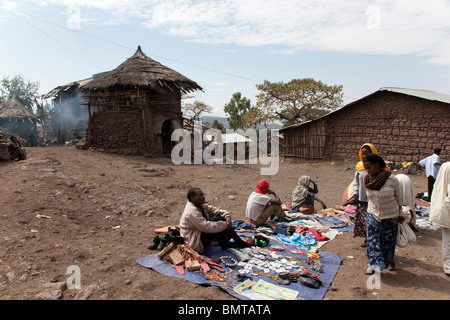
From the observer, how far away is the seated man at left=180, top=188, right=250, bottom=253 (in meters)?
4.23

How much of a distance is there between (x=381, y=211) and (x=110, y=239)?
13.7 feet

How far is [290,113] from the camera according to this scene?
26.3 meters

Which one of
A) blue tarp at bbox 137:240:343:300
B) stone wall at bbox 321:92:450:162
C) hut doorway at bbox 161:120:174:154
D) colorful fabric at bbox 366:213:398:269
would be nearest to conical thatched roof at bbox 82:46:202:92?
hut doorway at bbox 161:120:174:154

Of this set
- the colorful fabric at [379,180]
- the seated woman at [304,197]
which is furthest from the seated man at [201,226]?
the seated woman at [304,197]

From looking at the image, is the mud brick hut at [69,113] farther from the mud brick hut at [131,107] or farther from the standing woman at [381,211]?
the standing woman at [381,211]

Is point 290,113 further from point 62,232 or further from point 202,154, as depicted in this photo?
point 62,232

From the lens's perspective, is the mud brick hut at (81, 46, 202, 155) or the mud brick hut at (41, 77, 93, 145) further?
the mud brick hut at (41, 77, 93, 145)

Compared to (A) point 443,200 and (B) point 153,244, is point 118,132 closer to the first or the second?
(B) point 153,244

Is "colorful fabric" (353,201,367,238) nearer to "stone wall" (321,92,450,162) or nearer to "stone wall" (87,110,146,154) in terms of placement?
"stone wall" (321,92,450,162)

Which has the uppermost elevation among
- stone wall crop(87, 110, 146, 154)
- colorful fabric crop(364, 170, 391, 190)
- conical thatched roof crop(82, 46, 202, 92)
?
conical thatched roof crop(82, 46, 202, 92)

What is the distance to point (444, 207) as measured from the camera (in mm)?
3693

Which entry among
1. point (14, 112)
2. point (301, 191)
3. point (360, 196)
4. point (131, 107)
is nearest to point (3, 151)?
point (131, 107)

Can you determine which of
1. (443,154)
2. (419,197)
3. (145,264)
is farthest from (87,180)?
(443,154)

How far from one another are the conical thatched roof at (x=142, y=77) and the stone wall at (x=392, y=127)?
8065mm
